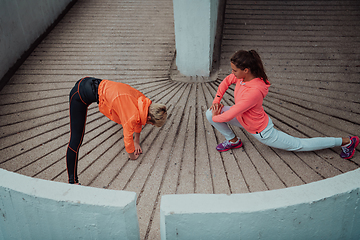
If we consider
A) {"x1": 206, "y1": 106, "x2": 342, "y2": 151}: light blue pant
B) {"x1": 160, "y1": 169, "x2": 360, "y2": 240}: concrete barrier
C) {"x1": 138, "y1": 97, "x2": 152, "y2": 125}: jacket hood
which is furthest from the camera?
{"x1": 206, "y1": 106, "x2": 342, "y2": 151}: light blue pant

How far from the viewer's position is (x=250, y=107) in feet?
6.81

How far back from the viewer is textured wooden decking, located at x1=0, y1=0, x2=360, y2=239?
2365 millimetres

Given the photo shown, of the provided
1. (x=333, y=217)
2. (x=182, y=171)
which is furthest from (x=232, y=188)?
(x=333, y=217)

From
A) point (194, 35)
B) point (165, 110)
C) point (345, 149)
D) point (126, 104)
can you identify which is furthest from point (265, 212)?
point (194, 35)

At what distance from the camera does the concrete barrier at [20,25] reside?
3.75 meters

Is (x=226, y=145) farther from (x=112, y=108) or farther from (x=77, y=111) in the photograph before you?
(x=77, y=111)

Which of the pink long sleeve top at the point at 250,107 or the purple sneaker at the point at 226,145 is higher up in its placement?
the pink long sleeve top at the point at 250,107

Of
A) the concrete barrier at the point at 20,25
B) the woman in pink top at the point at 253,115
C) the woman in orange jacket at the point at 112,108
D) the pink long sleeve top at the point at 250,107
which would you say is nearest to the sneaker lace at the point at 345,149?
the woman in pink top at the point at 253,115

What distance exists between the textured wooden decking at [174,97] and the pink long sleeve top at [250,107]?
0.41 m

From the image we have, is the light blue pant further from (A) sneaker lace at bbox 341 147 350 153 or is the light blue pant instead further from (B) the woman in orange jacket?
(B) the woman in orange jacket

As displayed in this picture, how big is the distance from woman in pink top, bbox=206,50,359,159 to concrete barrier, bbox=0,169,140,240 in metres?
1.13

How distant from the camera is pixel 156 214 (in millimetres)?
2072

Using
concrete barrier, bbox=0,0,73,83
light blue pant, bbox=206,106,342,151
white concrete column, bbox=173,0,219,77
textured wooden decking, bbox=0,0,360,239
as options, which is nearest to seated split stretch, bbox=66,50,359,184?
light blue pant, bbox=206,106,342,151

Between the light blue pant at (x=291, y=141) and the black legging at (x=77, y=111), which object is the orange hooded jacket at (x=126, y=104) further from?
the light blue pant at (x=291, y=141)
